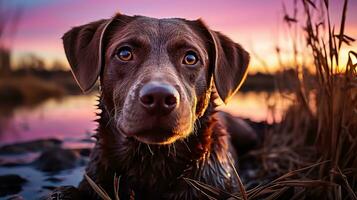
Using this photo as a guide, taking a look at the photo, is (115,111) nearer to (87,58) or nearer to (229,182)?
(87,58)

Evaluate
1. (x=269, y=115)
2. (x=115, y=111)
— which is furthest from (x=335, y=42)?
(x=269, y=115)

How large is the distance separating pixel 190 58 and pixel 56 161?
116 inches

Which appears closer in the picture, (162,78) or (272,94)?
(162,78)

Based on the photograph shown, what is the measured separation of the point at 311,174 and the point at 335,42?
130 centimetres

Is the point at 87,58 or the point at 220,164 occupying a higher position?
the point at 87,58

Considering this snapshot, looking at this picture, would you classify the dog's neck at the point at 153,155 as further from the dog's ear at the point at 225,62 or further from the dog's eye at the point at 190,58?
the dog's eye at the point at 190,58

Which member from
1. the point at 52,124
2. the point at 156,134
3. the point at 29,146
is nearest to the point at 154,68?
the point at 156,134

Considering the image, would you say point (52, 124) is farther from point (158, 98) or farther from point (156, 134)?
point (158, 98)

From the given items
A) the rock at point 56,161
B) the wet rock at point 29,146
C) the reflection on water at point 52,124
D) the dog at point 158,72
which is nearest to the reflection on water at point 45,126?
the reflection on water at point 52,124

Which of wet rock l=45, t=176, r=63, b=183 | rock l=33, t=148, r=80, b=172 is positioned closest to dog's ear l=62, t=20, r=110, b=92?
wet rock l=45, t=176, r=63, b=183

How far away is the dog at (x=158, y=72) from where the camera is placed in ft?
11.4

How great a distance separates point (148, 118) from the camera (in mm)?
2930

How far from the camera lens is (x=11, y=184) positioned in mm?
4777

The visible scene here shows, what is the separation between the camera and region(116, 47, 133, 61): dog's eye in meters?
3.50
